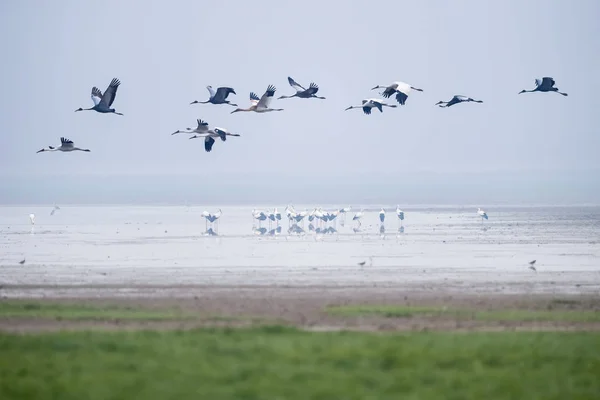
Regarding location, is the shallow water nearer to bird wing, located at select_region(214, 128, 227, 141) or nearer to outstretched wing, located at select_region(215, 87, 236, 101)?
bird wing, located at select_region(214, 128, 227, 141)

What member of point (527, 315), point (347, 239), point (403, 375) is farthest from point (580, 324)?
point (347, 239)

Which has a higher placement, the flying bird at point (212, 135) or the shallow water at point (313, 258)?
the flying bird at point (212, 135)

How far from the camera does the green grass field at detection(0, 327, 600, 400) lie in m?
14.3

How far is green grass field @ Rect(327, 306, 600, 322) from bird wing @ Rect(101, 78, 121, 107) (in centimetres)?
1161

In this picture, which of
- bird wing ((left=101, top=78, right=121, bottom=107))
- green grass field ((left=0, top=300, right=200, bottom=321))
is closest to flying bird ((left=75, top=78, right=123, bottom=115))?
bird wing ((left=101, top=78, right=121, bottom=107))

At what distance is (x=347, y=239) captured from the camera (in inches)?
2131

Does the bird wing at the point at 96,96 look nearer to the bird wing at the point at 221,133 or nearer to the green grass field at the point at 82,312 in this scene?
the bird wing at the point at 221,133

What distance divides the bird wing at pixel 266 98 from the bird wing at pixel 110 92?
4.20m

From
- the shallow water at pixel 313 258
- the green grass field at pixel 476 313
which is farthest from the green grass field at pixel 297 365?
the shallow water at pixel 313 258

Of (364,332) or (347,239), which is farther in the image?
(347,239)

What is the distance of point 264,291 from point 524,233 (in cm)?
3098

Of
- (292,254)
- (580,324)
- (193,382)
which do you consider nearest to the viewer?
(193,382)

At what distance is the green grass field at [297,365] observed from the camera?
14.3 metres

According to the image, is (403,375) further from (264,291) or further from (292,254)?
(292,254)
